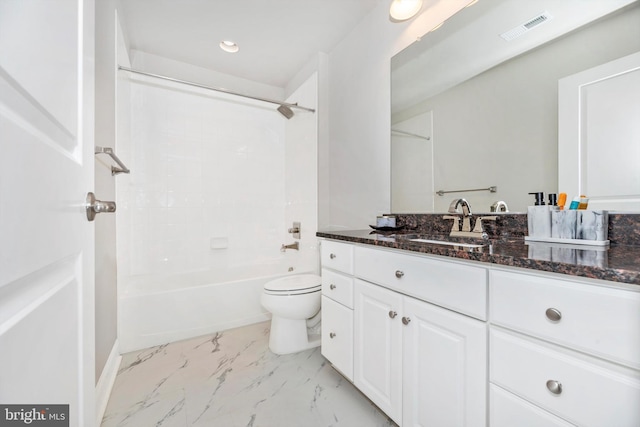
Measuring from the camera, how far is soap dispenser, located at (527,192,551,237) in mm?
1003

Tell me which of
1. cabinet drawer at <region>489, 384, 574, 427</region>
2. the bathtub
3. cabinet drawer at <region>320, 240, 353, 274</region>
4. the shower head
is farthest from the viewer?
the shower head

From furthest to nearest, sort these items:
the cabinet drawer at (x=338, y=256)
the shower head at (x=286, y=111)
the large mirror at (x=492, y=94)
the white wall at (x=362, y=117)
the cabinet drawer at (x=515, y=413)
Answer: the shower head at (x=286, y=111)
the white wall at (x=362, y=117)
the cabinet drawer at (x=338, y=256)
the large mirror at (x=492, y=94)
the cabinet drawer at (x=515, y=413)

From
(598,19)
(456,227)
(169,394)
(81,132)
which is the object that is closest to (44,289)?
(81,132)

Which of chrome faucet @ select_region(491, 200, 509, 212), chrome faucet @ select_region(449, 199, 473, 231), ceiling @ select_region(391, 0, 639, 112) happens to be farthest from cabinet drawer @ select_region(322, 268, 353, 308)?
ceiling @ select_region(391, 0, 639, 112)

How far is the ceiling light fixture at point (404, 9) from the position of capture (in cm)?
155


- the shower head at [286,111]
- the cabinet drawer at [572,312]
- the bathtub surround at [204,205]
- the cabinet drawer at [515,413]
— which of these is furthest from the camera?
the shower head at [286,111]

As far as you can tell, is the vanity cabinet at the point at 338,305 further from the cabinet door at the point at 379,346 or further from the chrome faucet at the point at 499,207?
the chrome faucet at the point at 499,207

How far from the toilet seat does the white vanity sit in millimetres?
582

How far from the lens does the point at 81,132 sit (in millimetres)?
634

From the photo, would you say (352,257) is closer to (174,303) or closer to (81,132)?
(81,132)

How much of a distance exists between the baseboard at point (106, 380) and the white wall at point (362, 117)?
5.48 ft

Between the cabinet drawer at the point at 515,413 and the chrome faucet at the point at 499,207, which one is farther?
the chrome faucet at the point at 499,207

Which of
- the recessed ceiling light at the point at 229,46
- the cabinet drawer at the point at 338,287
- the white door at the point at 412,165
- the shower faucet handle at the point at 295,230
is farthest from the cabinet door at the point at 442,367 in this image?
the recessed ceiling light at the point at 229,46

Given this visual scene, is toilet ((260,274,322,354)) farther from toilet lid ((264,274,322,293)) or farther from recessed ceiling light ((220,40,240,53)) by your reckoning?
recessed ceiling light ((220,40,240,53))
